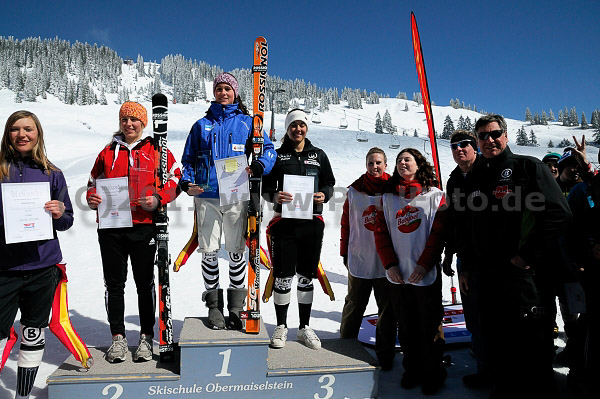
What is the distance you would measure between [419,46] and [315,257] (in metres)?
3.96

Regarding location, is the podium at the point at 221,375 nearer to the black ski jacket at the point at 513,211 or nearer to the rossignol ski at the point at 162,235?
the rossignol ski at the point at 162,235

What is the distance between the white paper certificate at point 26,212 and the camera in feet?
8.02

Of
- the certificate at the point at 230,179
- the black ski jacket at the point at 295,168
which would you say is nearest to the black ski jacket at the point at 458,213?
the black ski jacket at the point at 295,168

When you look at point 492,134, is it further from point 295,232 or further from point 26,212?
point 26,212

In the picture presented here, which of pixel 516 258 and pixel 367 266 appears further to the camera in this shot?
pixel 367 266

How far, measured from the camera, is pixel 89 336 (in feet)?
14.1

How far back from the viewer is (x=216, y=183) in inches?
126

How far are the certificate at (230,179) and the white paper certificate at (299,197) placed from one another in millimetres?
410

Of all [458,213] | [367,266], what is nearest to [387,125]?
[367,266]

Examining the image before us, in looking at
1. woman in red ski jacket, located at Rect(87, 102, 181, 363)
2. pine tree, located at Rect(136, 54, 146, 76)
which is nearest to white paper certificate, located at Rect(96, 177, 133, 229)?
woman in red ski jacket, located at Rect(87, 102, 181, 363)

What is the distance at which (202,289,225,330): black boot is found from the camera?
10.7ft

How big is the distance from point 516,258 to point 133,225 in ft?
9.92

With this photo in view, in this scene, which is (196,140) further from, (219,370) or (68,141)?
(68,141)

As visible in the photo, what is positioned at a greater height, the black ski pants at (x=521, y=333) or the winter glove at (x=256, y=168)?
A: the winter glove at (x=256, y=168)
